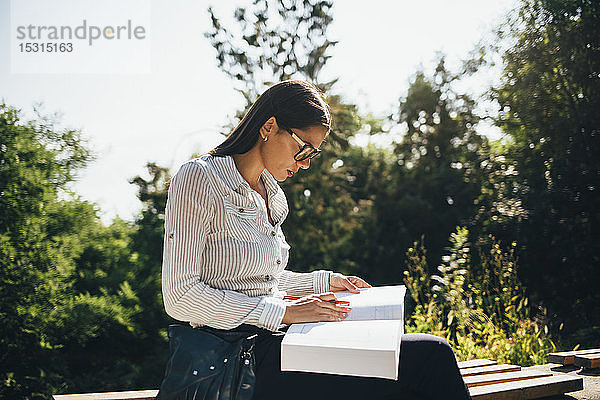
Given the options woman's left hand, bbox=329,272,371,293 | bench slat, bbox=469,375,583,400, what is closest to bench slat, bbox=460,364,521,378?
bench slat, bbox=469,375,583,400

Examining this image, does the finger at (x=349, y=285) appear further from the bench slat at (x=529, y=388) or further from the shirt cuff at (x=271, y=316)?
the bench slat at (x=529, y=388)

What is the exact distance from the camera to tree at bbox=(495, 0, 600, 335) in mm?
6516

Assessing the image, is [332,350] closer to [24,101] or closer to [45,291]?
[45,291]

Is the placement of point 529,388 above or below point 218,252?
below

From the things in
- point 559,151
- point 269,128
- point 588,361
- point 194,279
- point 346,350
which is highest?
point 559,151

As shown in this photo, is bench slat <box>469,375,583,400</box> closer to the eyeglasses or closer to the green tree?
the eyeglasses

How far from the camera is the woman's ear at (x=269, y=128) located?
1522mm

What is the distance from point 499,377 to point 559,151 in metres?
5.57

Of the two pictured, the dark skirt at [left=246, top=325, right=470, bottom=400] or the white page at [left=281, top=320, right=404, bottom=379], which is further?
the dark skirt at [left=246, top=325, right=470, bottom=400]

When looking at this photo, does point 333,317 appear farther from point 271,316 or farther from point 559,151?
point 559,151

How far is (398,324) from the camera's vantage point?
1.20 m

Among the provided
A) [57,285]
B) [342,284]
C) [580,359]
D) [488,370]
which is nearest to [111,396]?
[342,284]

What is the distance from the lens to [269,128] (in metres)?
1.53

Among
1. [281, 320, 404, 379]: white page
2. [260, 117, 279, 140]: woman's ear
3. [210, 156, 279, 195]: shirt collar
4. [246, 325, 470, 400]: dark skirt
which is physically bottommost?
[246, 325, 470, 400]: dark skirt
